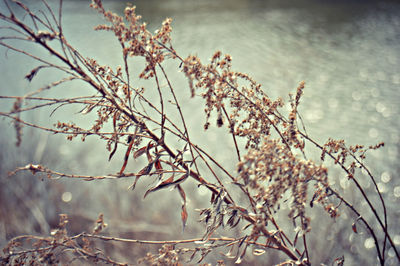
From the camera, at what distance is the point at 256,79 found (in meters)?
2.44

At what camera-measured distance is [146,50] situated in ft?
1.37

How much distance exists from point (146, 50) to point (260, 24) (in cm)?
283

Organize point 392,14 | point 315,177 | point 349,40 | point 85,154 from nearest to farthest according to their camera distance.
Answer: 1. point 315,177
2. point 85,154
3. point 349,40
4. point 392,14

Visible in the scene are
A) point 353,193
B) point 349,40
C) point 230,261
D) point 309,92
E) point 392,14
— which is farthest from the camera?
point 392,14

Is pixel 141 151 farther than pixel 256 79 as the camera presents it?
No

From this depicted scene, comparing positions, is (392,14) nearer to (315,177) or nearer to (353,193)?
(353,193)

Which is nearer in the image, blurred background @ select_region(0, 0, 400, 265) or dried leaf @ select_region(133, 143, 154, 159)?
dried leaf @ select_region(133, 143, 154, 159)

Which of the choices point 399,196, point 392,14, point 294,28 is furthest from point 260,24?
point 399,196

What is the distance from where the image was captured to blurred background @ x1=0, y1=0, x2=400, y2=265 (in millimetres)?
1498

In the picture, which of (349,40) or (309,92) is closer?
(309,92)

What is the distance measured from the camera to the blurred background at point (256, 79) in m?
1.50

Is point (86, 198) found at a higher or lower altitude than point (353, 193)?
higher

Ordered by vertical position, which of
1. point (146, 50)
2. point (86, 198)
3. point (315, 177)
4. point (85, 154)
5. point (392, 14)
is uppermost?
point (392, 14)

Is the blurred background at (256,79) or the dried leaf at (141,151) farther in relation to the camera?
the blurred background at (256,79)
